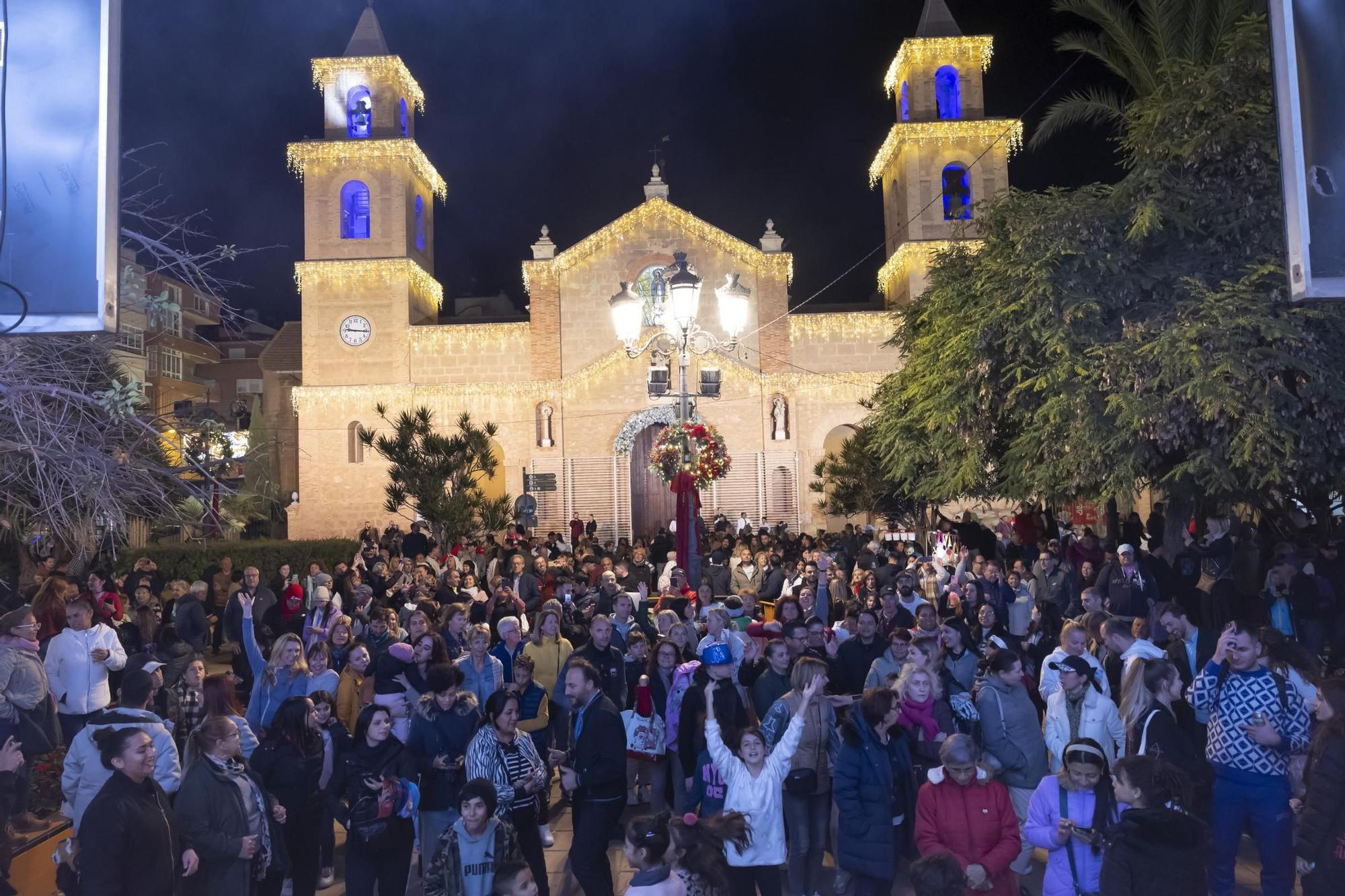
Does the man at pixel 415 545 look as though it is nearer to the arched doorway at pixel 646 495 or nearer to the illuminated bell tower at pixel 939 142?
the arched doorway at pixel 646 495

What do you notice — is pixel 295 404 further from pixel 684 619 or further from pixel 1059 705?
pixel 1059 705

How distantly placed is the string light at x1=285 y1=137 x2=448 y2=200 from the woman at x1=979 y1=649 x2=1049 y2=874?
97.9 feet

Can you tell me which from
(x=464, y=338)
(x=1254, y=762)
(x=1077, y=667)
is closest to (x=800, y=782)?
(x=1077, y=667)

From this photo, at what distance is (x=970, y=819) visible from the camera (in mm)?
5184

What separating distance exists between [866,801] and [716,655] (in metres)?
1.43

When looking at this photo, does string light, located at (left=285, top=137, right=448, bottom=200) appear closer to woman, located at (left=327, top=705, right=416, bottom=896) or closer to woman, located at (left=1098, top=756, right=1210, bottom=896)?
woman, located at (left=327, top=705, right=416, bottom=896)

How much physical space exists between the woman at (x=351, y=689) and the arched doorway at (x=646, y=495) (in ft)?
79.6

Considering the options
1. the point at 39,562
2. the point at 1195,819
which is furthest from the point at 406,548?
the point at 1195,819

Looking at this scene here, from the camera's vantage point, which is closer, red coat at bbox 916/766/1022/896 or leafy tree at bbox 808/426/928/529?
red coat at bbox 916/766/1022/896

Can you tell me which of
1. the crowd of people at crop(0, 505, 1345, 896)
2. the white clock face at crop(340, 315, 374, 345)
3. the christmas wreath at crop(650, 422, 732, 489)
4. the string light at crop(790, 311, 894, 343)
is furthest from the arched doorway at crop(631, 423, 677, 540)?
the crowd of people at crop(0, 505, 1345, 896)

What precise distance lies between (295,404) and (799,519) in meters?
15.0

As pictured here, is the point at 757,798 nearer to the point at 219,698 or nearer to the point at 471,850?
the point at 471,850

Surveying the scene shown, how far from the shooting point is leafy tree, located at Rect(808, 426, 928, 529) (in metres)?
26.0

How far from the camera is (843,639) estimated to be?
32.7 ft
